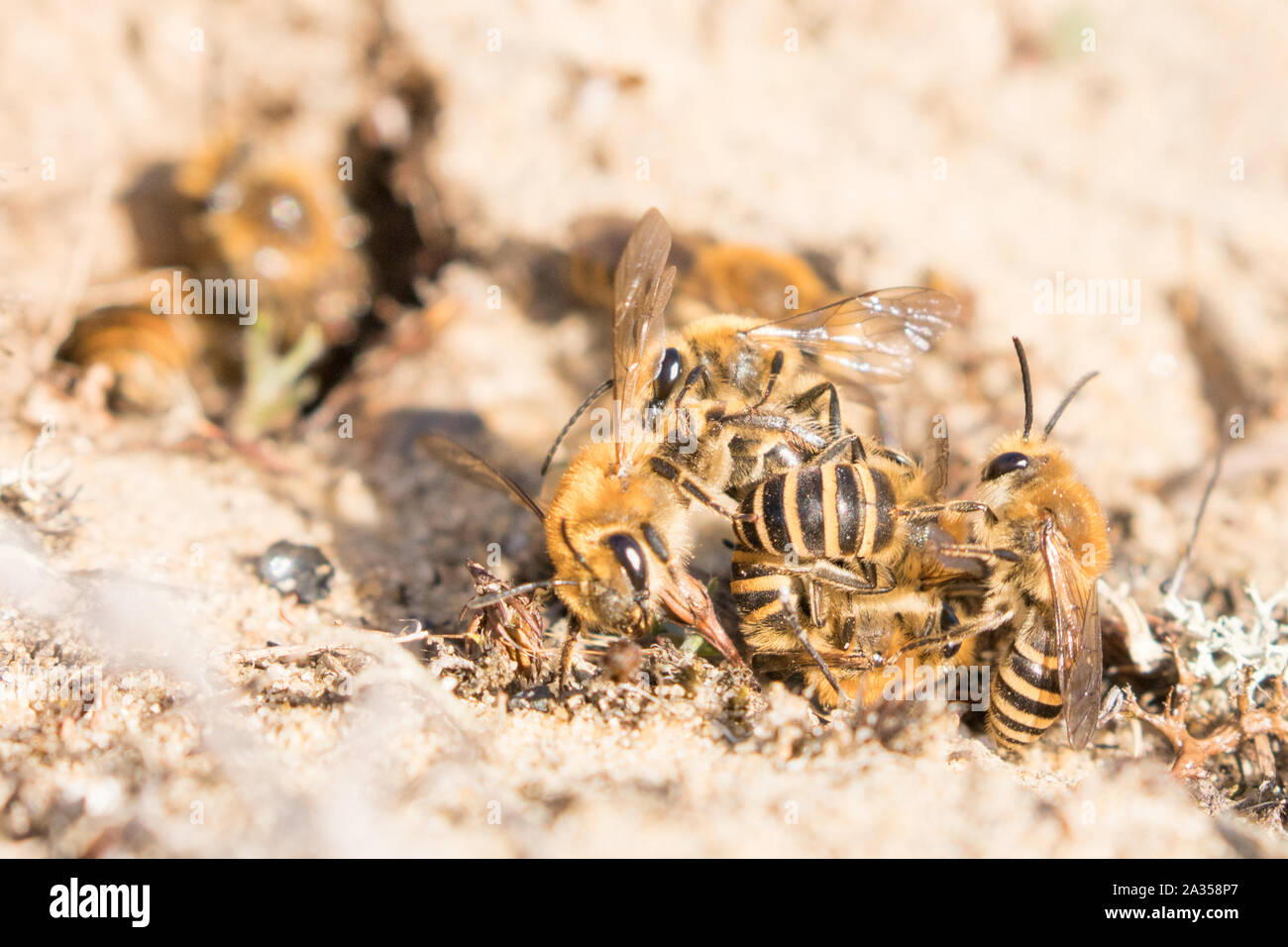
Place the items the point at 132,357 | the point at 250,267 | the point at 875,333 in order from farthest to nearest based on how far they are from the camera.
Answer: the point at 250,267 < the point at 132,357 < the point at 875,333

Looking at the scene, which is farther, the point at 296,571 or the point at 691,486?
the point at 296,571

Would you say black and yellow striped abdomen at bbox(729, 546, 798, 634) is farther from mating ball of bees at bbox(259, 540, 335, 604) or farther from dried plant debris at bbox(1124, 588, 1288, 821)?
mating ball of bees at bbox(259, 540, 335, 604)

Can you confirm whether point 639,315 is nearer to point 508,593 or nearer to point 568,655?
point 508,593

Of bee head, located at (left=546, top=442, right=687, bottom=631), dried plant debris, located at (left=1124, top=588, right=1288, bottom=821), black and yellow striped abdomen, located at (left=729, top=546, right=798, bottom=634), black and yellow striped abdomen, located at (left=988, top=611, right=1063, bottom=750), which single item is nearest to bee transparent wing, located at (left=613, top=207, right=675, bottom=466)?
bee head, located at (left=546, top=442, right=687, bottom=631)

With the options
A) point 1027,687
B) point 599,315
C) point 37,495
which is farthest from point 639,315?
point 37,495

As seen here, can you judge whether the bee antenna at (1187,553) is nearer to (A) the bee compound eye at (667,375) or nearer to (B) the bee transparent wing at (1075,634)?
(B) the bee transparent wing at (1075,634)

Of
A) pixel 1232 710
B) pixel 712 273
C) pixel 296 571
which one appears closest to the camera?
pixel 1232 710

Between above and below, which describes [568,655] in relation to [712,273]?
below
